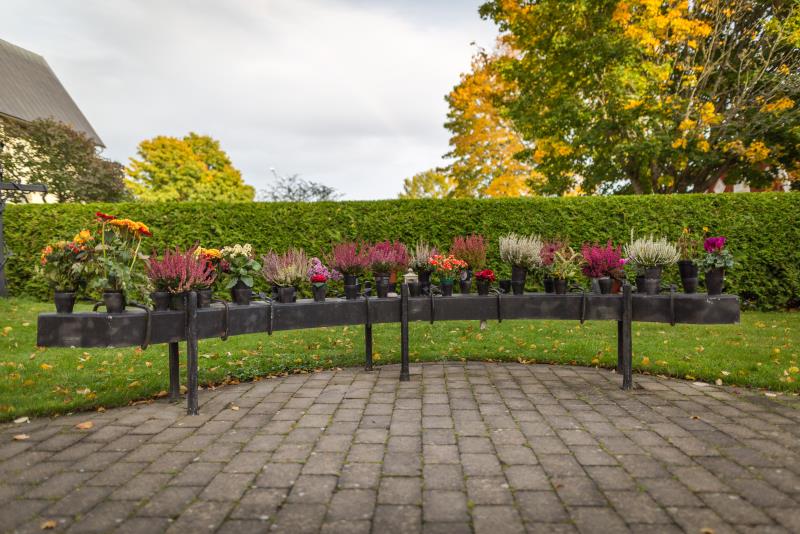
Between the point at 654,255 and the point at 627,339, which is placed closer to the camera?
the point at 627,339

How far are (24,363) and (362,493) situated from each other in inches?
191

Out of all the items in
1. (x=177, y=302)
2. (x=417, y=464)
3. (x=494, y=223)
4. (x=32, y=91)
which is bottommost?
(x=417, y=464)

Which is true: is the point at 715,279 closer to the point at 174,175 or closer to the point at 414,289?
the point at 414,289

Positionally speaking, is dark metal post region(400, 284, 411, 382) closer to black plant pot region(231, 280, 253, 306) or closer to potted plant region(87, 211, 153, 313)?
black plant pot region(231, 280, 253, 306)

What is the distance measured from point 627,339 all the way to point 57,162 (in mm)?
20040

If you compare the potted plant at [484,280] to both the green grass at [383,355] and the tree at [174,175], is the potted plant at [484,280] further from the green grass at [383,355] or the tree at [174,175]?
the tree at [174,175]

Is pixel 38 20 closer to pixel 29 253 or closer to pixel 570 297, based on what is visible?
pixel 29 253

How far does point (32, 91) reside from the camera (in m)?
29.5

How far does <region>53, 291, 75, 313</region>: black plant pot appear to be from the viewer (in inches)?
145

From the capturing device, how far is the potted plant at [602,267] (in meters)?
4.96

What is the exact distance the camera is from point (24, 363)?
5.61 meters

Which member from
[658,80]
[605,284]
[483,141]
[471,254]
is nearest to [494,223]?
[658,80]

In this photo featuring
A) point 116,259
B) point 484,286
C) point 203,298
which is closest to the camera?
point 116,259

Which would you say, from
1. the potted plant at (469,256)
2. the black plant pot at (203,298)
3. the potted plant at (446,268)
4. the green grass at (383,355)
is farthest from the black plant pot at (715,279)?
the black plant pot at (203,298)
